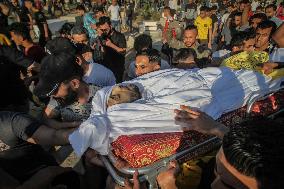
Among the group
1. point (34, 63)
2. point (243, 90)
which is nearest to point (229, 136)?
point (243, 90)

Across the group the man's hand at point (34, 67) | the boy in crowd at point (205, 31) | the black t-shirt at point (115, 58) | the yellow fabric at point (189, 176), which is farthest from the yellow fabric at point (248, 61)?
the boy in crowd at point (205, 31)

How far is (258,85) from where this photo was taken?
303 cm

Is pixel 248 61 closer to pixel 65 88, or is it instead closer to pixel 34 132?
pixel 65 88

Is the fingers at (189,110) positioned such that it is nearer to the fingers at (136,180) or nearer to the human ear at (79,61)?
the fingers at (136,180)

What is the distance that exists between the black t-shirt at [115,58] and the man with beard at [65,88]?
88.6 inches

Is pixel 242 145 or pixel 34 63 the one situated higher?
pixel 242 145

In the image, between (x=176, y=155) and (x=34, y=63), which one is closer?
(x=176, y=155)

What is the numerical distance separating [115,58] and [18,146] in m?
3.19

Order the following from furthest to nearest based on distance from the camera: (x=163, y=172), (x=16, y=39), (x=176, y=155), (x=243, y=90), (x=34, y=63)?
(x=16, y=39), (x=34, y=63), (x=243, y=90), (x=176, y=155), (x=163, y=172)

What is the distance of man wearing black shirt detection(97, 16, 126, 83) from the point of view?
17.5 feet

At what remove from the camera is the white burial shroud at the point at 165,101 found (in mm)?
2277

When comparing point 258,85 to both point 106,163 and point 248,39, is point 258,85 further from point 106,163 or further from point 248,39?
point 248,39

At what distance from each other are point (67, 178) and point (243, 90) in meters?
1.75

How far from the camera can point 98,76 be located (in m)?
3.72
